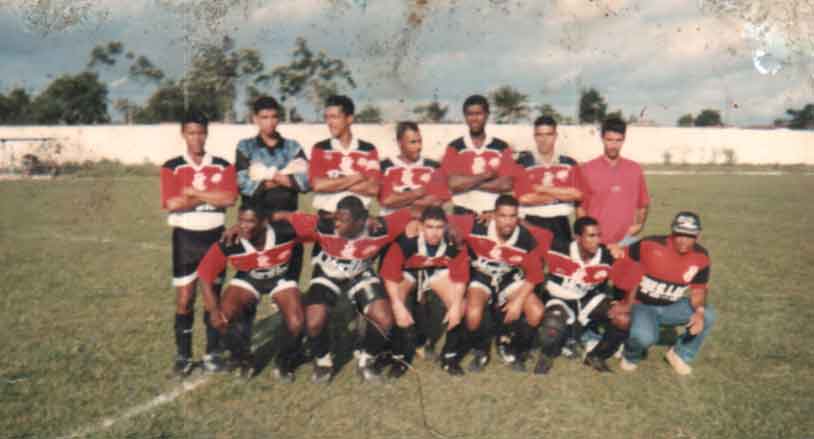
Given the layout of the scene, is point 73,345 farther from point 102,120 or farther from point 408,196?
point 102,120

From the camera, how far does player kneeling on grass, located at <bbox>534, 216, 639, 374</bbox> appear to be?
17.0 ft

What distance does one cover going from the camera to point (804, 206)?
17953 millimetres

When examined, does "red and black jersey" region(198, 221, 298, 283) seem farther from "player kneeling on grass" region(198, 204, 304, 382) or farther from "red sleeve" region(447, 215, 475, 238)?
"red sleeve" region(447, 215, 475, 238)

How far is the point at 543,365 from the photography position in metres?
5.21

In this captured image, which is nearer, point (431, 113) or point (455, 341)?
point (455, 341)

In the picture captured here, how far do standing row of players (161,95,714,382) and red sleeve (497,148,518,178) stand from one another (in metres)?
0.02

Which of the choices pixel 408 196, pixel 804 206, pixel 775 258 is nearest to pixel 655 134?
pixel 804 206

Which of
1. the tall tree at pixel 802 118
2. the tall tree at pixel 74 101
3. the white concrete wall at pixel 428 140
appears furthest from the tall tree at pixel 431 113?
the tall tree at pixel 802 118

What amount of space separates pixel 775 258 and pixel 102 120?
4017 cm

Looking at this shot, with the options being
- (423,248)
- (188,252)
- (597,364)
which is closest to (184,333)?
(188,252)

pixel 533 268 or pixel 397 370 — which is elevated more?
pixel 533 268

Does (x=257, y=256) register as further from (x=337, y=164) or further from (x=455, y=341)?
(x=455, y=341)

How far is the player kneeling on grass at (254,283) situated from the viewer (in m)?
4.79

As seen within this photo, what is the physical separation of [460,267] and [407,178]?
84 cm
